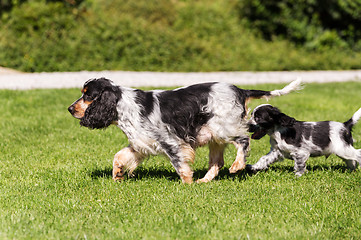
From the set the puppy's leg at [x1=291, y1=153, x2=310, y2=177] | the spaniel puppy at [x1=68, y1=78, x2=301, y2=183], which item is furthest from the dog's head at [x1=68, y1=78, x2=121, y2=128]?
the puppy's leg at [x1=291, y1=153, x2=310, y2=177]

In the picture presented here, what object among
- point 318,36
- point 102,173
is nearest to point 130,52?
point 318,36

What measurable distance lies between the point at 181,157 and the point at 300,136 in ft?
5.06

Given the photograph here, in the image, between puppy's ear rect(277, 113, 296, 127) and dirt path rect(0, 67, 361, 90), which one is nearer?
puppy's ear rect(277, 113, 296, 127)

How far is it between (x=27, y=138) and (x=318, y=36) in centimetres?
1466

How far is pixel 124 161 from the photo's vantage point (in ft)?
18.2

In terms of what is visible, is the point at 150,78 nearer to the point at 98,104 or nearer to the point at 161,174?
the point at 161,174

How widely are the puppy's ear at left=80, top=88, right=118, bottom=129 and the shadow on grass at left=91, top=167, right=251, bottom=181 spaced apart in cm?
79

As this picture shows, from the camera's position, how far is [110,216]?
175 inches

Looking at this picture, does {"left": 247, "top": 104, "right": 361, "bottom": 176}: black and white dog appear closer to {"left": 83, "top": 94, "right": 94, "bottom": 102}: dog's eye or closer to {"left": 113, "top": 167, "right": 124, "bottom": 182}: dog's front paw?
{"left": 113, "top": 167, "right": 124, "bottom": 182}: dog's front paw

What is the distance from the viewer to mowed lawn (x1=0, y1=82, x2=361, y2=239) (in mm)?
4102

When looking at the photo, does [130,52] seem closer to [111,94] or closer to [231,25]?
[231,25]

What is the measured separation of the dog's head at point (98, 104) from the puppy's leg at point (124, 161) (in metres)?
0.40

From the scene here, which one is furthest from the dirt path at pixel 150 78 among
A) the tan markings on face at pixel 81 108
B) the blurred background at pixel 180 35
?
the tan markings on face at pixel 81 108

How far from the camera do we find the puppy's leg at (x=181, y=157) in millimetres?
5391
